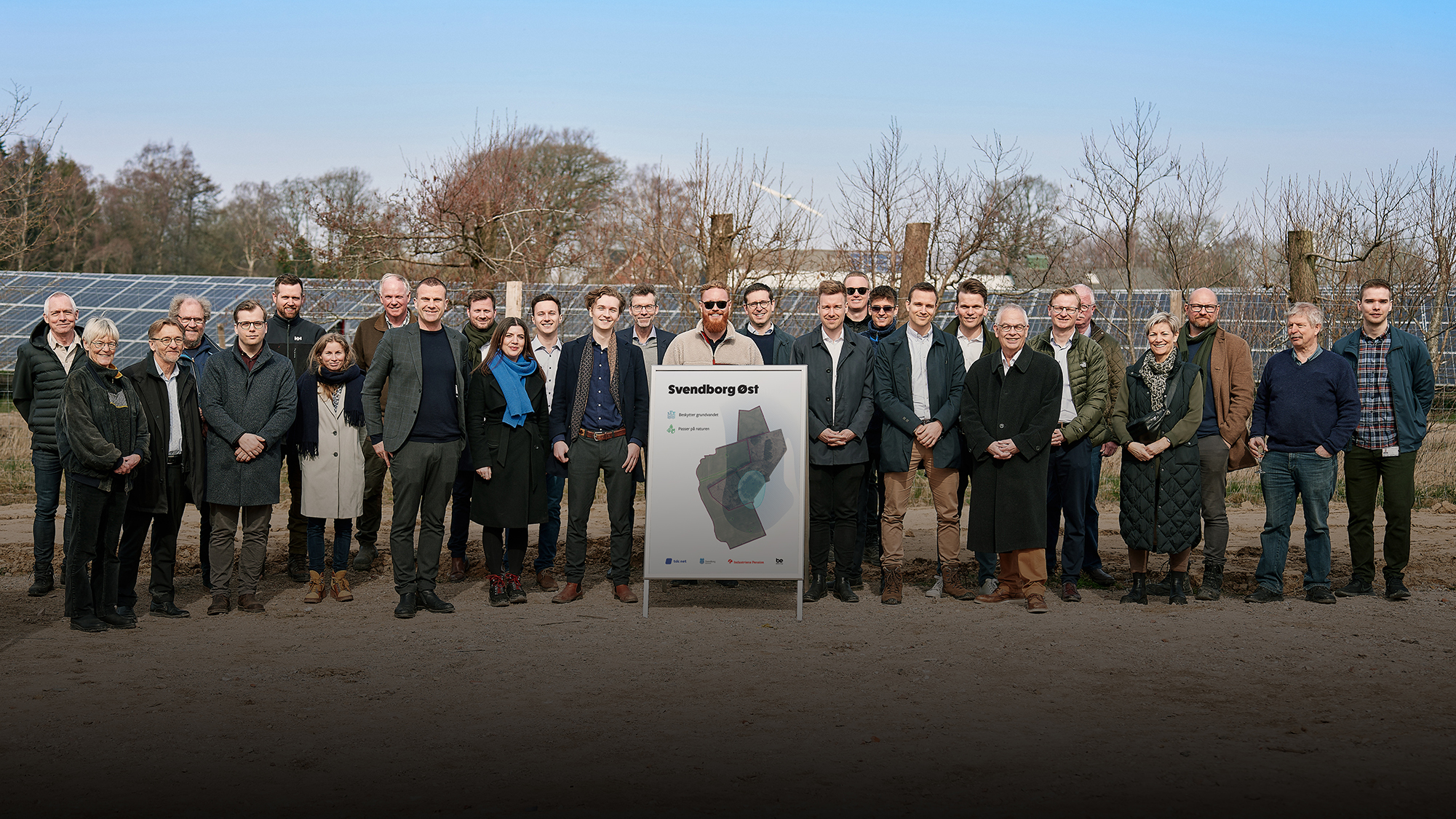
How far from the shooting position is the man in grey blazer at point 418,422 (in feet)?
23.3

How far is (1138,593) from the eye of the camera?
759cm

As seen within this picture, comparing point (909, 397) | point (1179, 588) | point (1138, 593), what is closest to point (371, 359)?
point (909, 397)

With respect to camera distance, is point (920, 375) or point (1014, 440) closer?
point (1014, 440)

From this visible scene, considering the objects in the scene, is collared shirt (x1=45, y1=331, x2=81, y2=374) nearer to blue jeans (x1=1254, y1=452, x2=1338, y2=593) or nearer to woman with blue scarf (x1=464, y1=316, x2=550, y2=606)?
woman with blue scarf (x1=464, y1=316, x2=550, y2=606)

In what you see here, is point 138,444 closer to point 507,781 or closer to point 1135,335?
point 507,781

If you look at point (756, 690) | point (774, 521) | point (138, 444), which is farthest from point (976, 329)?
point (138, 444)

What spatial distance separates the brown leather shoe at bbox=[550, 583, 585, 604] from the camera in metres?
7.61

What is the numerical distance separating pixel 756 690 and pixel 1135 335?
13081 mm

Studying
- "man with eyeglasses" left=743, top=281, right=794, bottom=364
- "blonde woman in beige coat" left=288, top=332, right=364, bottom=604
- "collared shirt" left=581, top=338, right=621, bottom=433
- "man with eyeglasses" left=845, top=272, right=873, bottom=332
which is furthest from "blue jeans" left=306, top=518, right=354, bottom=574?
"man with eyeglasses" left=845, top=272, right=873, bottom=332

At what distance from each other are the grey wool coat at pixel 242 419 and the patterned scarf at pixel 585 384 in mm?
1803

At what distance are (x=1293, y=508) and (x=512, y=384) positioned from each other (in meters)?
5.28

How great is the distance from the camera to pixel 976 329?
8.00 meters

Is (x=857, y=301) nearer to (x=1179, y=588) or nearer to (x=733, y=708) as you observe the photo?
(x=1179, y=588)

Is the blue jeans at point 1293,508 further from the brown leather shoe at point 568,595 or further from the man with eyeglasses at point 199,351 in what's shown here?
the man with eyeglasses at point 199,351
